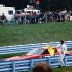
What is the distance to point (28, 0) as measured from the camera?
61.6 metres

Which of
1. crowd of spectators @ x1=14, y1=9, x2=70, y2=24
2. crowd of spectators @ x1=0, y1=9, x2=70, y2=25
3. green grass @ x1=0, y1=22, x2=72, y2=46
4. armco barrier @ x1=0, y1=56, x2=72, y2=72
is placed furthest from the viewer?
crowd of spectators @ x1=14, y1=9, x2=70, y2=24

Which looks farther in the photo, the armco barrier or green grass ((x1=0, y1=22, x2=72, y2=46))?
green grass ((x1=0, y1=22, x2=72, y2=46))

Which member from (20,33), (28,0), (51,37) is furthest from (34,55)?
(28,0)

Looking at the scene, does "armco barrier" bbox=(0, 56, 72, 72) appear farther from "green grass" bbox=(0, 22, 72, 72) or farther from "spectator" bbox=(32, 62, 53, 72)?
"green grass" bbox=(0, 22, 72, 72)

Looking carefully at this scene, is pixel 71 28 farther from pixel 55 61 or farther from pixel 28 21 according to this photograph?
pixel 55 61

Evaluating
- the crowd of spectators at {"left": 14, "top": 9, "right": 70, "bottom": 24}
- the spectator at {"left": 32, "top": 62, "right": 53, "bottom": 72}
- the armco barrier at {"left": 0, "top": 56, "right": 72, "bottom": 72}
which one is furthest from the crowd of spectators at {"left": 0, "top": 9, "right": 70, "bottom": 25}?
the spectator at {"left": 32, "top": 62, "right": 53, "bottom": 72}

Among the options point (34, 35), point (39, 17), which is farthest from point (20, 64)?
point (39, 17)

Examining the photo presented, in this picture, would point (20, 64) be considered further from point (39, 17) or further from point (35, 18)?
point (39, 17)

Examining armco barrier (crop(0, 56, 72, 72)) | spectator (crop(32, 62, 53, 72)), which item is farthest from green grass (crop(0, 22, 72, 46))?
spectator (crop(32, 62, 53, 72))

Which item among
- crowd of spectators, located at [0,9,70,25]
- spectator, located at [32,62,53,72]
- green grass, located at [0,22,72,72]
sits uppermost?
spectator, located at [32,62,53,72]

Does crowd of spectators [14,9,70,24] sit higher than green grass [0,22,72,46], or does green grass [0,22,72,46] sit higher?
crowd of spectators [14,9,70,24]

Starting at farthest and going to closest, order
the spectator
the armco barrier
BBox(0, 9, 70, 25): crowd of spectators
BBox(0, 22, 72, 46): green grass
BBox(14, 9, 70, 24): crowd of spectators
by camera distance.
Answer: BBox(14, 9, 70, 24): crowd of spectators → BBox(0, 9, 70, 25): crowd of spectators → BBox(0, 22, 72, 46): green grass → the armco barrier → the spectator

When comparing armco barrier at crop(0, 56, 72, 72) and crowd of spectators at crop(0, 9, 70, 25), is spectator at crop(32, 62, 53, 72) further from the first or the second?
crowd of spectators at crop(0, 9, 70, 25)

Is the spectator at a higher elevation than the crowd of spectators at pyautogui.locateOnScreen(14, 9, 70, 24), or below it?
higher
